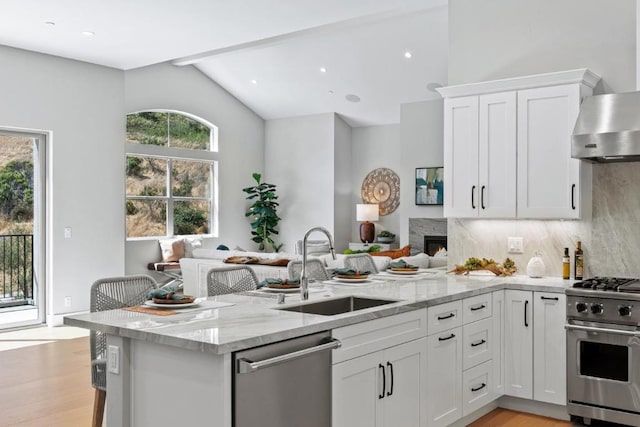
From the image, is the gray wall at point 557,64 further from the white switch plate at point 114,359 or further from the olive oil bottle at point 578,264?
the white switch plate at point 114,359

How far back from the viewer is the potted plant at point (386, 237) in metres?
11.5

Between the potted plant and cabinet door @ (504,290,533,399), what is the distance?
715 cm

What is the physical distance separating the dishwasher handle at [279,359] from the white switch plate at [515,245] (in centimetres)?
263

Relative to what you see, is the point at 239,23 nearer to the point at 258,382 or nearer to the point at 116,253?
the point at 116,253

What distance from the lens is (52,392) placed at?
4.80 metres

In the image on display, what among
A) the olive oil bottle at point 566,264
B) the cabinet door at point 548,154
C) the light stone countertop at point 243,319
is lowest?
the light stone countertop at point 243,319

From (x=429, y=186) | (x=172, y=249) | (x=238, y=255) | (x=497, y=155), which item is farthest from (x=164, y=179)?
(x=497, y=155)

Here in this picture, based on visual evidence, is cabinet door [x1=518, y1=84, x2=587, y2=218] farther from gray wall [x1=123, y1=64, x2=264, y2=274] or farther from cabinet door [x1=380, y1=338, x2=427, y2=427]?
gray wall [x1=123, y1=64, x2=264, y2=274]

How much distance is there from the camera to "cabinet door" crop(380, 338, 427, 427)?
123 inches

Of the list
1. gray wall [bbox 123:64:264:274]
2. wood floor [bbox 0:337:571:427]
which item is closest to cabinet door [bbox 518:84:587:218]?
wood floor [bbox 0:337:571:427]

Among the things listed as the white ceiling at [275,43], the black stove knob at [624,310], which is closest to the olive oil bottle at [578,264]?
the black stove knob at [624,310]

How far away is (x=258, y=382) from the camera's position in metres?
2.37

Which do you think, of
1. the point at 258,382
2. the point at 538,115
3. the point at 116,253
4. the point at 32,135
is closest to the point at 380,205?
the point at 116,253

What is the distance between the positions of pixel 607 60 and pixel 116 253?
6287mm
